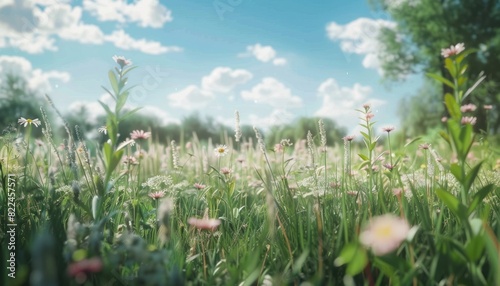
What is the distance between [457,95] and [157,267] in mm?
1271

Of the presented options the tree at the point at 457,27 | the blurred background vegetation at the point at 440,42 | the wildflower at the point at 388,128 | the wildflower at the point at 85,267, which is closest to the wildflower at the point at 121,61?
the wildflower at the point at 85,267

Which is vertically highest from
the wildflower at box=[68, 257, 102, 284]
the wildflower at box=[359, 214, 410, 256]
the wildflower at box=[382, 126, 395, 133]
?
the wildflower at box=[382, 126, 395, 133]

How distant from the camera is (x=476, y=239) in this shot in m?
1.37

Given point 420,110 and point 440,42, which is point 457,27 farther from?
point 420,110

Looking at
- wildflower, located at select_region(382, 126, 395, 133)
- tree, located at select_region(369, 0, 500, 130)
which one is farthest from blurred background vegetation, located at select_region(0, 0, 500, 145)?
wildflower, located at select_region(382, 126, 395, 133)

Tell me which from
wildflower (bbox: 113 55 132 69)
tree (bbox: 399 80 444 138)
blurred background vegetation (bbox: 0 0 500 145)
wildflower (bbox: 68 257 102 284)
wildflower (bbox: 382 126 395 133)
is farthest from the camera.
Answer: tree (bbox: 399 80 444 138)

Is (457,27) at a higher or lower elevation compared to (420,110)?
higher

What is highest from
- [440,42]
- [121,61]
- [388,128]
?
[440,42]

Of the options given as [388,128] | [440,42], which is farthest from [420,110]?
[388,128]

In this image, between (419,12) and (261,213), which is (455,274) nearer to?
(261,213)

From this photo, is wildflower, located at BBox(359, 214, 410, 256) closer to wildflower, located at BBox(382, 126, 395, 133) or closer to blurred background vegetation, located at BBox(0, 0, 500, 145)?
wildflower, located at BBox(382, 126, 395, 133)

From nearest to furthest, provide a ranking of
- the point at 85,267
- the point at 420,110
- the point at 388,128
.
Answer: the point at 85,267
the point at 388,128
the point at 420,110

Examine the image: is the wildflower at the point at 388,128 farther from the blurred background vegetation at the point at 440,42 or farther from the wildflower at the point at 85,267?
the blurred background vegetation at the point at 440,42

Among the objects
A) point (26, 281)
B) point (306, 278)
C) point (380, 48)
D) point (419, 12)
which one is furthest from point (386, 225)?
point (380, 48)
